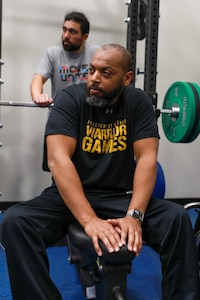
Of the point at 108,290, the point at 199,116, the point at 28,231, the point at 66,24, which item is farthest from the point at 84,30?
the point at 108,290

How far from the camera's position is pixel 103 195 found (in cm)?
168

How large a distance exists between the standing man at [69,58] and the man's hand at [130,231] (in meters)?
1.40

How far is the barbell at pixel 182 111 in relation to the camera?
2.26 metres

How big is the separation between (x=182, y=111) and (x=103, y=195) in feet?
3.23

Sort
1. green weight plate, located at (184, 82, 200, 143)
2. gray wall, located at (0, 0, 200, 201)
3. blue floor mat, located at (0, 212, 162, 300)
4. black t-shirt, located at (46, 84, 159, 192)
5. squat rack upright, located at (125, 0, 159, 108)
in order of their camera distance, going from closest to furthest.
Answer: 1. black t-shirt, located at (46, 84, 159, 192)
2. blue floor mat, located at (0, 212, 162, 300)
3. green weight plate, located at (184, 82, 200, 143)
4. squat rack upright, located at (125, 0, 159, 108)
5. gray wall, located at (0, 0, 200, 201)

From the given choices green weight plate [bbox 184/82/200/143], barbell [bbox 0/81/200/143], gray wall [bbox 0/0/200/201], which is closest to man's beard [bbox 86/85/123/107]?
barbell [bbox 0/81/200/143]

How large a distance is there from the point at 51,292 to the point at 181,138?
1401mm

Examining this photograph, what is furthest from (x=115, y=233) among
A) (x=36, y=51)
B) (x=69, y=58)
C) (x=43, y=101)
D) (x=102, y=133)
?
(x=36, y=51)

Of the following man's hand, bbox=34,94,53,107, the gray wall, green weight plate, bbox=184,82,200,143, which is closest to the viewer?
man's hand, bbox=34,94,53,107

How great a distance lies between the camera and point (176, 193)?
375 cm

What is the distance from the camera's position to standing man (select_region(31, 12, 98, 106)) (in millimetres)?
2561

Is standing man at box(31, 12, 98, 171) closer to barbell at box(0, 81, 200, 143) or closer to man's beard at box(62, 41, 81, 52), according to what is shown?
man's beard at box(62, 41, 81, 52)

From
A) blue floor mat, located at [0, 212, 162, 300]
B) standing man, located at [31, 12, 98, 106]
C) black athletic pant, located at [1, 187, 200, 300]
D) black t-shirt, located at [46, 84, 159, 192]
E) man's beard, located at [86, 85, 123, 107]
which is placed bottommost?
blue floor mat, located at [0, 212, 162, 300]

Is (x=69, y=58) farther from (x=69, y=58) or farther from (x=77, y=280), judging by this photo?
(x=77, y=280)
